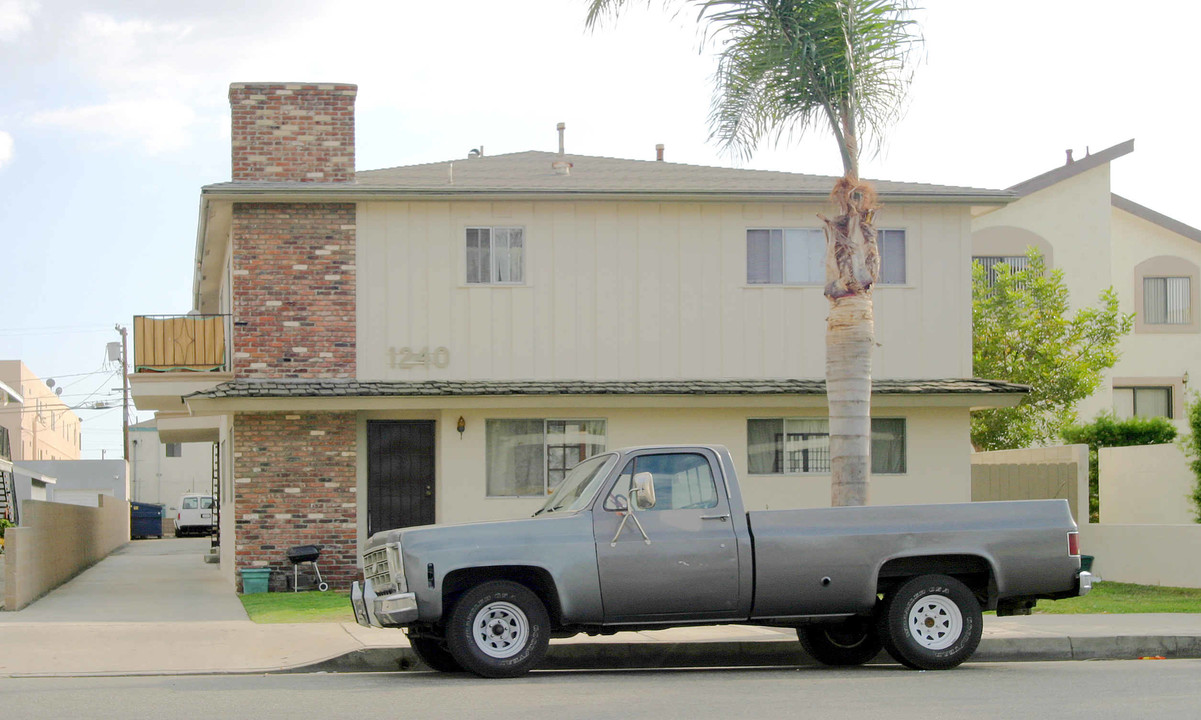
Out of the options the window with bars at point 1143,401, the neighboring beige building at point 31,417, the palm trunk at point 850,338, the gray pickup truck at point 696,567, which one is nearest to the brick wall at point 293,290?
the palm trunk at point 850,338

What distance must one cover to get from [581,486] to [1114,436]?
14993 millimetres

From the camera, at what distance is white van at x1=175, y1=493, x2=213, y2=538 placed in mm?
49500

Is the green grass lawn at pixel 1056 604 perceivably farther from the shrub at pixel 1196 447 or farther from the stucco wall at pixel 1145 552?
the shrub at pixel 1196 447

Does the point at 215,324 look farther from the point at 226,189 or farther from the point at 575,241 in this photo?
the point at 575,241

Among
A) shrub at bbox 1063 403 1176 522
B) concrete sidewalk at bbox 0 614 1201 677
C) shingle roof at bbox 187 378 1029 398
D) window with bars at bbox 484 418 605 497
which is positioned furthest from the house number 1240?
shrub at bbox 1063 403 1176 522

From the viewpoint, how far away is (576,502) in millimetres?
10789

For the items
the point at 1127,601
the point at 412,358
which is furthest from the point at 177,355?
the point at 1127,601

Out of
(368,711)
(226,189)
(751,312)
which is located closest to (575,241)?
(751,312)

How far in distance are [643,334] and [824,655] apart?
9.17m

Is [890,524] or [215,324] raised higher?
[215,324]

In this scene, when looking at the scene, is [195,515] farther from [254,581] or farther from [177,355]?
[254,581]

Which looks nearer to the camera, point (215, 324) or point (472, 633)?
point (472, 633)

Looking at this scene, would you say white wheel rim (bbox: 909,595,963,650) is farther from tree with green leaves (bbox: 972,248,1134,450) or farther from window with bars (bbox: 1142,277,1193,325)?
window with bars (bbox: 1142,277,1193,325)

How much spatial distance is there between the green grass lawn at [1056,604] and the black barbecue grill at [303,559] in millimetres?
482
